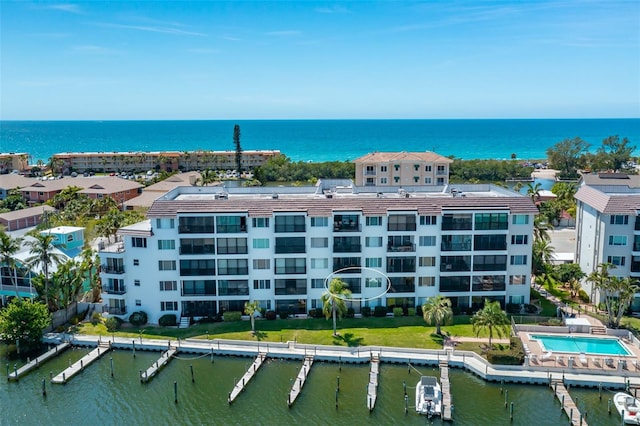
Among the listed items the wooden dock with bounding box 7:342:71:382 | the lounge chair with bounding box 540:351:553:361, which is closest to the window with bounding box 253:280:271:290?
the wooden dock with bounding box 7:342:71:382

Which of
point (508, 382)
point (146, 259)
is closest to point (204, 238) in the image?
point (146, 259)

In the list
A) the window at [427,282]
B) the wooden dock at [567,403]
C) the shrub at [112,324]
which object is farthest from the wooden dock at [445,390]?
the shrub at [112,324]

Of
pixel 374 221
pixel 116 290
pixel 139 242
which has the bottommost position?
pixel 116 290

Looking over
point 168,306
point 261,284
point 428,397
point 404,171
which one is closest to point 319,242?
point 261,284

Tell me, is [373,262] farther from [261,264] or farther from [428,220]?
[261,264]

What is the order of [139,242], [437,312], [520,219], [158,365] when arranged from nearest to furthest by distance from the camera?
1. [158,365]
2. [437,312]
3. [139,242]
4. [520,219]

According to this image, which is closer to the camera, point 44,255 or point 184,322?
point 44,255

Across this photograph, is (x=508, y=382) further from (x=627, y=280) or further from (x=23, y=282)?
(x=23, y=282)

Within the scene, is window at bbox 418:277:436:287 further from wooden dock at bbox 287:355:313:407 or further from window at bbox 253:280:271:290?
window at bbox 253:280:271:290
